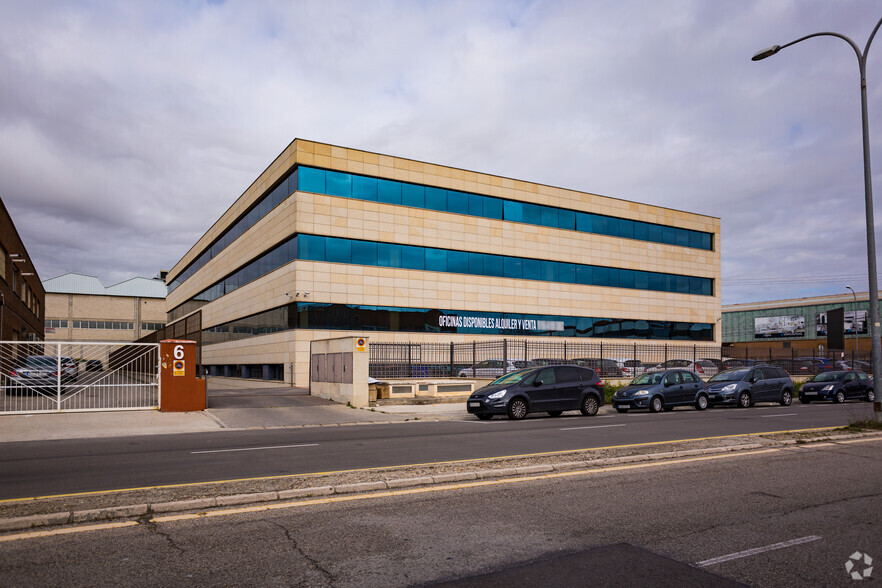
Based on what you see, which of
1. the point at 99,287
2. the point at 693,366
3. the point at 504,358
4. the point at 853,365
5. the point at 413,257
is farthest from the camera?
the point at 99,287

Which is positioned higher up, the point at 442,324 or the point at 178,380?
the point at 442,324

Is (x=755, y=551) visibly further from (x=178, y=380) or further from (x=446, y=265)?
(x=446, y=265)

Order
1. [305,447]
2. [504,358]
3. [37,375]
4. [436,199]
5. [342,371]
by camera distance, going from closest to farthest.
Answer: [305,447] < [37,375] < [342,371] < [504,358] < [436,199]

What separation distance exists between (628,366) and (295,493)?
26.7 metres

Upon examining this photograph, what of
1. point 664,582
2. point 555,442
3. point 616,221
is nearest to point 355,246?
point 616,221

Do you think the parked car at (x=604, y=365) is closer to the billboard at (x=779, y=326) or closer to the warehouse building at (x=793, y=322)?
the warehouse building at (x=793, y=322)

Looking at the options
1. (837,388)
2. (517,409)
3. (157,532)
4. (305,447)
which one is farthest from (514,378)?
(837,388)

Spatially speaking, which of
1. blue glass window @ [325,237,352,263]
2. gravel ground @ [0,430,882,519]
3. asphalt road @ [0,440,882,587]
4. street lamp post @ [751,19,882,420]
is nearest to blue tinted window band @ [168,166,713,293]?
blue glass window @ [325,237,352,263]

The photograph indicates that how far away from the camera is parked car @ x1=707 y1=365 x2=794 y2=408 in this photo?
77.8 ft

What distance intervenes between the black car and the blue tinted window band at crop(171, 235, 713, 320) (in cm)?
1740

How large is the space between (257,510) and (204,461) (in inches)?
162

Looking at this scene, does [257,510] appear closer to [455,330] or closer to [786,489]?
[786,489]

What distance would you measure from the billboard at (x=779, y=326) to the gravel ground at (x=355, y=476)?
282ft

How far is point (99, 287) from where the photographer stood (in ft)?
275
